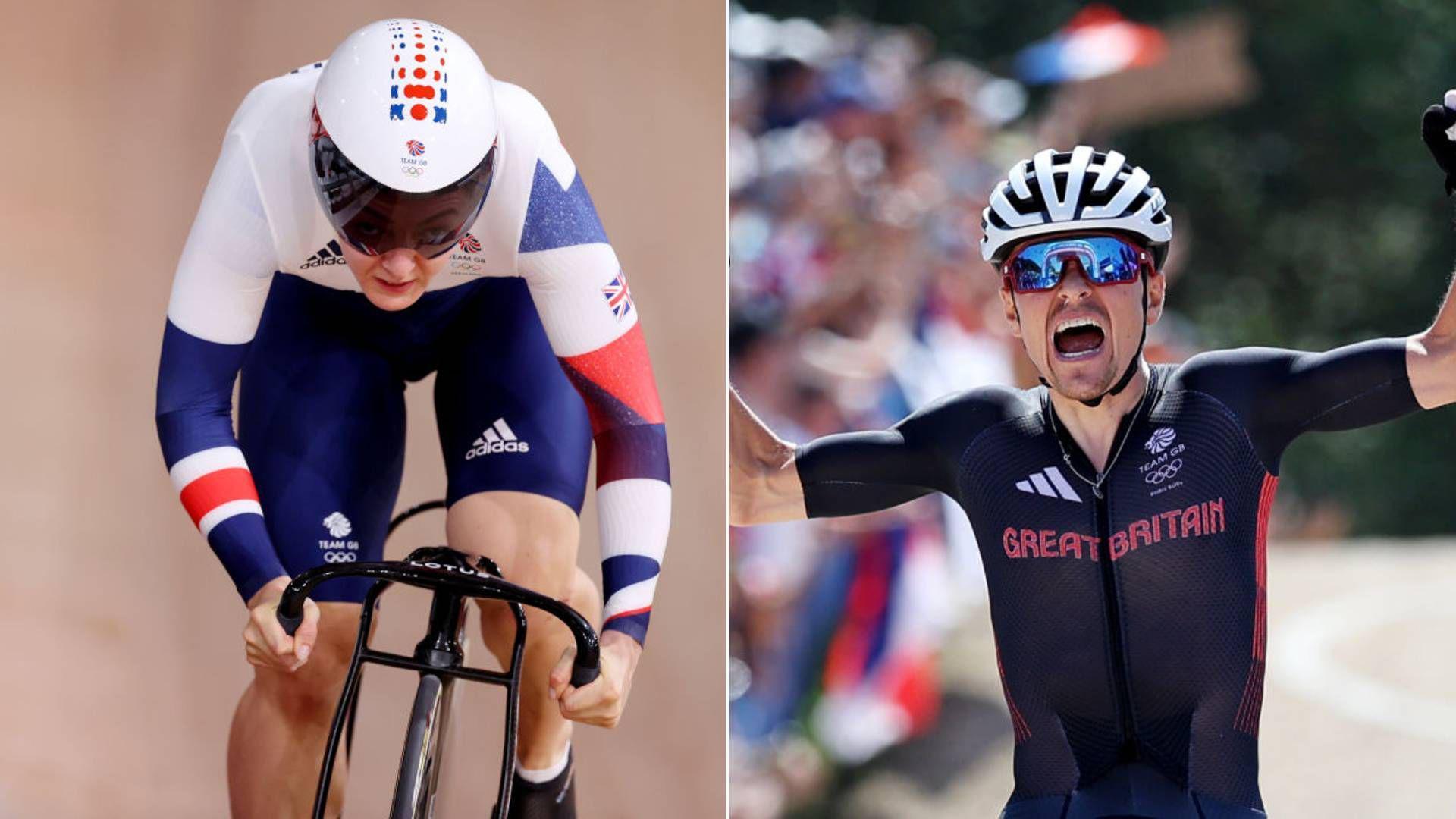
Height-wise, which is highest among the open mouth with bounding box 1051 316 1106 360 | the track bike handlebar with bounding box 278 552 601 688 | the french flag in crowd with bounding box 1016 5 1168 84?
the french flag in crowd with bounding box 1016 5 1168 84

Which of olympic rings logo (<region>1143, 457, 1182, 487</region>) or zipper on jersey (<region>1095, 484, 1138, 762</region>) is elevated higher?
olympic rings logo (<region>1143, 457, 1182, 487</region>)

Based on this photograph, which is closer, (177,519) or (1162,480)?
(1162,480)

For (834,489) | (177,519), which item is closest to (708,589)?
(834,489)

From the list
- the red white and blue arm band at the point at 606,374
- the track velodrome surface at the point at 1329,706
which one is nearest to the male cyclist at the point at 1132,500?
the track velodrome surface at the point at 1329,706

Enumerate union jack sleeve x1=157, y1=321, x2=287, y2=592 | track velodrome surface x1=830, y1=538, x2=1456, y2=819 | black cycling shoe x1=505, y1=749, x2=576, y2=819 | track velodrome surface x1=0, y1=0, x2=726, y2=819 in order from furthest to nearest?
track velodrome surface x1=830, y1=538, x2=1456, y2=819
track velodrome surface x1=0, y1=0, x2=726, y2=819
black cycling shoe x1=505, y1=749, x2=576, y2=819
union jack sleeve x1=157, y1=321, x2=287, y2=592

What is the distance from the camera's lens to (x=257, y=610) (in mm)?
Result: 2410

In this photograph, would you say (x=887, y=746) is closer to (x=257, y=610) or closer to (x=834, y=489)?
(x=834, y=489)

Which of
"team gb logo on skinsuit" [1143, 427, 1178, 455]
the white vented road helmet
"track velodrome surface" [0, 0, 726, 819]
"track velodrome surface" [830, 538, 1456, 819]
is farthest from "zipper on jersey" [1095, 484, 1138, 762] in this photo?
"track velodrome surface" [0, 0, 726, 819]

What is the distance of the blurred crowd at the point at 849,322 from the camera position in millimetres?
3273

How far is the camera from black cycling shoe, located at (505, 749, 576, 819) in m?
2.72

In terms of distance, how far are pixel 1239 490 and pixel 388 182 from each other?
63.1 inches

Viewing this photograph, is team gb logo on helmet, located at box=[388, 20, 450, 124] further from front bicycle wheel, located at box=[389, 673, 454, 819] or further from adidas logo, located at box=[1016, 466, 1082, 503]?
adidas logo, located at box=[1016, 466, 1082, 503]

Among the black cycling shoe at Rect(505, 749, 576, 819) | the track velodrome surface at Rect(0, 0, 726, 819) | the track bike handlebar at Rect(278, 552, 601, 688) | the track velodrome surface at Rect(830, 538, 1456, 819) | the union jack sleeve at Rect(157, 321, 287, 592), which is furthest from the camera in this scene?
the track velodrome surface at Rect(830, 538, 1456, 819)

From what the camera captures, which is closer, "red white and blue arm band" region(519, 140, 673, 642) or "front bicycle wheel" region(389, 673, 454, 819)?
"front bicycle wheel" region(389, 673, 454, 819)
